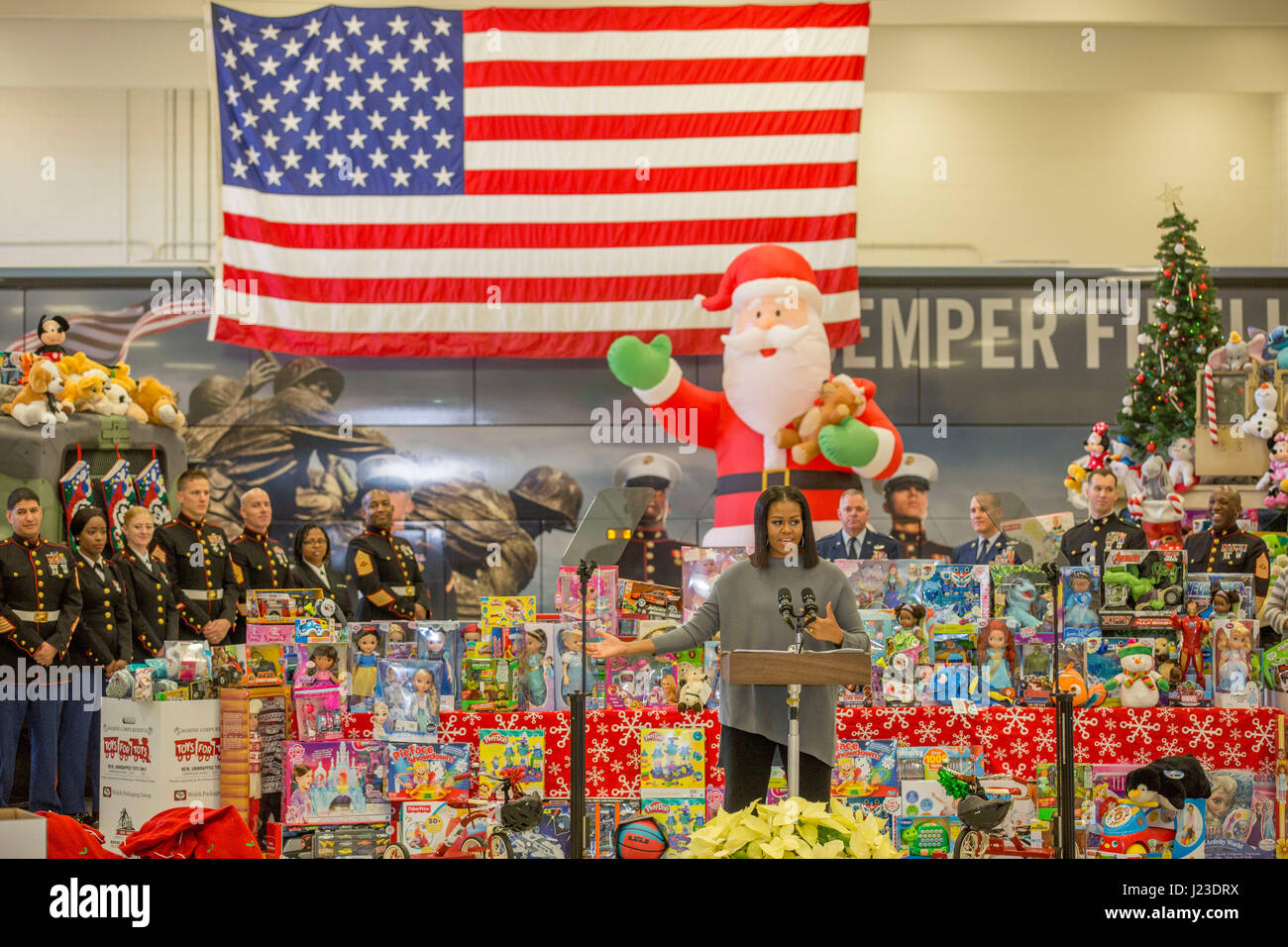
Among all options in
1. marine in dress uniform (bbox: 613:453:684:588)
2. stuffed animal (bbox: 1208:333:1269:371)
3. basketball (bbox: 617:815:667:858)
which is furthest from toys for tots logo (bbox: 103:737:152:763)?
stuffed animal (bbox: 1208:333:1269:371)

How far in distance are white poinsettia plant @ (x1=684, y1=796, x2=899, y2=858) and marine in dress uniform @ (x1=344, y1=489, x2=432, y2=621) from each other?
4101 millimetres

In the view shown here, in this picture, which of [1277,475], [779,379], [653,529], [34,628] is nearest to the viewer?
[34,628]

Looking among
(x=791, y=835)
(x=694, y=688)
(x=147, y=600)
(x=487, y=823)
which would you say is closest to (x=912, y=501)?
(x=694, y=688)

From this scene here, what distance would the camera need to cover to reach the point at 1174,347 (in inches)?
299

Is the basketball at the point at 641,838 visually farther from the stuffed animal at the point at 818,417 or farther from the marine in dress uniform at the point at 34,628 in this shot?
the stuffed animal at the point at 818,417

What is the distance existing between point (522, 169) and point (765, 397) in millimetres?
2491

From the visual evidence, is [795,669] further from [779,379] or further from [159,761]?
[779,379]

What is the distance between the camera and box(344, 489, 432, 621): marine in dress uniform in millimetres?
6531

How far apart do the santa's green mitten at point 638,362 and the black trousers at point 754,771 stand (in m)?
3.52

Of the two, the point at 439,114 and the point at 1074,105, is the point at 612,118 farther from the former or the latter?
the point at 1074,105

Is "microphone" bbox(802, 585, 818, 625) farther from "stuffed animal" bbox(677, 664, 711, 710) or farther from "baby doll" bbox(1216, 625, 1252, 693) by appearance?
"baby doll" bbox(1216, 625, 1252, 693)

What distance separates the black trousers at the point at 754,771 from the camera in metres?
3.56

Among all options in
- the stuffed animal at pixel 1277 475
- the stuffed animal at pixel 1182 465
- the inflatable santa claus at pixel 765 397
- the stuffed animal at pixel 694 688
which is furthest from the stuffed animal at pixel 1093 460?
the stuffed animal at pixel 694 688

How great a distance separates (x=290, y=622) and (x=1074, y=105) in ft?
23.9
